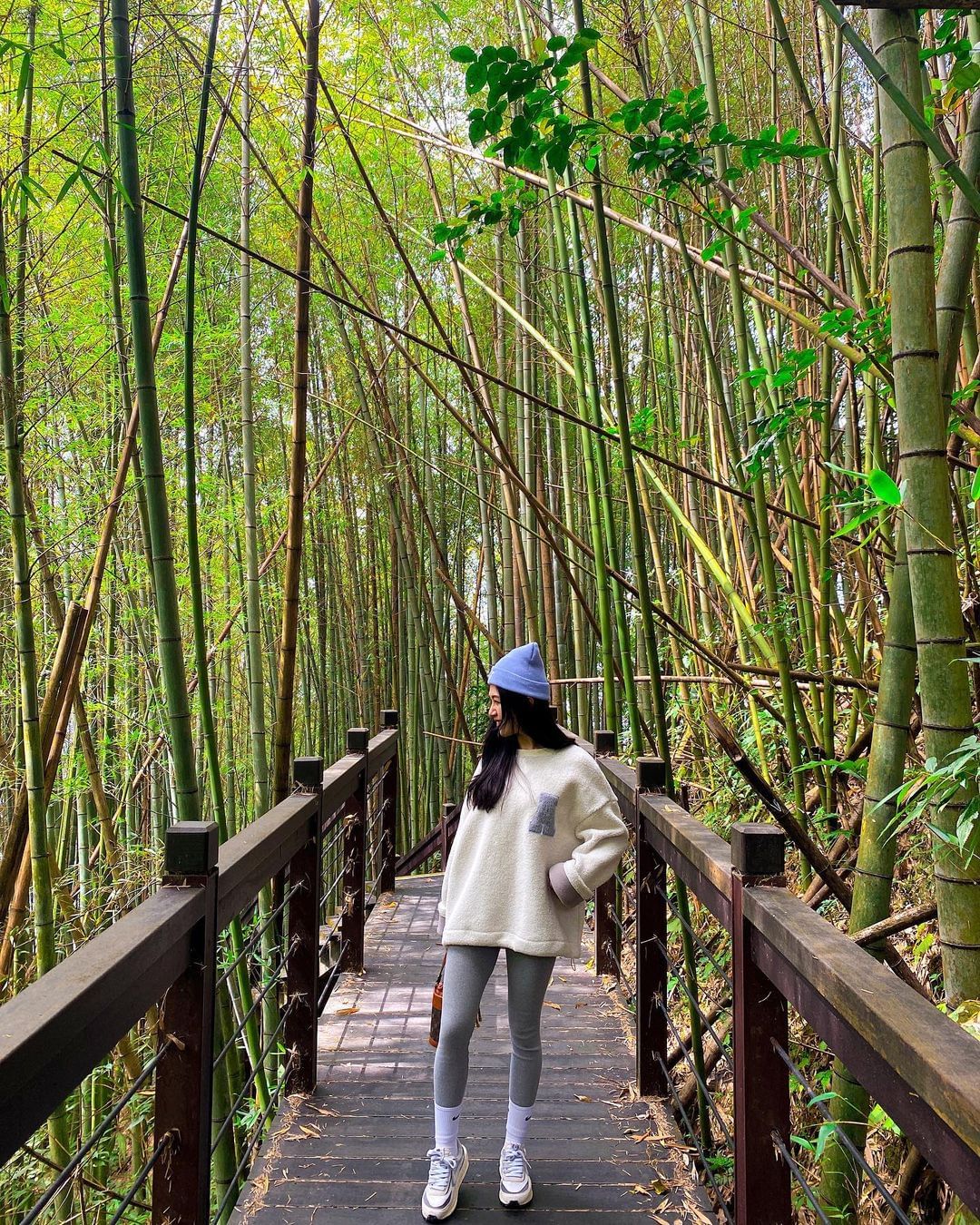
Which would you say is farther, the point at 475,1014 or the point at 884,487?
the point at 475,1014

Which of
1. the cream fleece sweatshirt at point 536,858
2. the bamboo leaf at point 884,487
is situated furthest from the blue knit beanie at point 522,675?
the bamboo leaf at point 884,487

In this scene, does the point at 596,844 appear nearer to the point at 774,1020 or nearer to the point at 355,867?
the point at 774,1020

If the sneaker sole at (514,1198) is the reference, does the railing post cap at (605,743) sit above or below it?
above

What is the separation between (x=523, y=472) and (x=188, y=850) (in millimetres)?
2873

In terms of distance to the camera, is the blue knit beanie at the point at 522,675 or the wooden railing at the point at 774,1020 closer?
the wooden railing at the point at 774,1020

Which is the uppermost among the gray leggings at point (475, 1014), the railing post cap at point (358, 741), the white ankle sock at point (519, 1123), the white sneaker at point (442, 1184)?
the railing post cap at point (358, 741)

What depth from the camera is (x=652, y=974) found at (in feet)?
6.70

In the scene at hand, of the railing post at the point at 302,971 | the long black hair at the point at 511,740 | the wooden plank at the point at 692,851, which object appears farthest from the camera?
the railing post at the point at 302,971

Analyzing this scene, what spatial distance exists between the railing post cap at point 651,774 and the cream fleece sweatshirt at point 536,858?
42 centimetres

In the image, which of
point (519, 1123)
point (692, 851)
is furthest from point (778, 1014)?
point (519, 1123)

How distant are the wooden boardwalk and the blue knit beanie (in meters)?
0.91

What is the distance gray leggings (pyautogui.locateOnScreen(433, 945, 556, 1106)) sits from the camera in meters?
1.63

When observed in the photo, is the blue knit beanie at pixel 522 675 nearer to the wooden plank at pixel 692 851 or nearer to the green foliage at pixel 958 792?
the wooden plank at pixel 692 851

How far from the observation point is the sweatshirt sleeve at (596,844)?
161 cm
